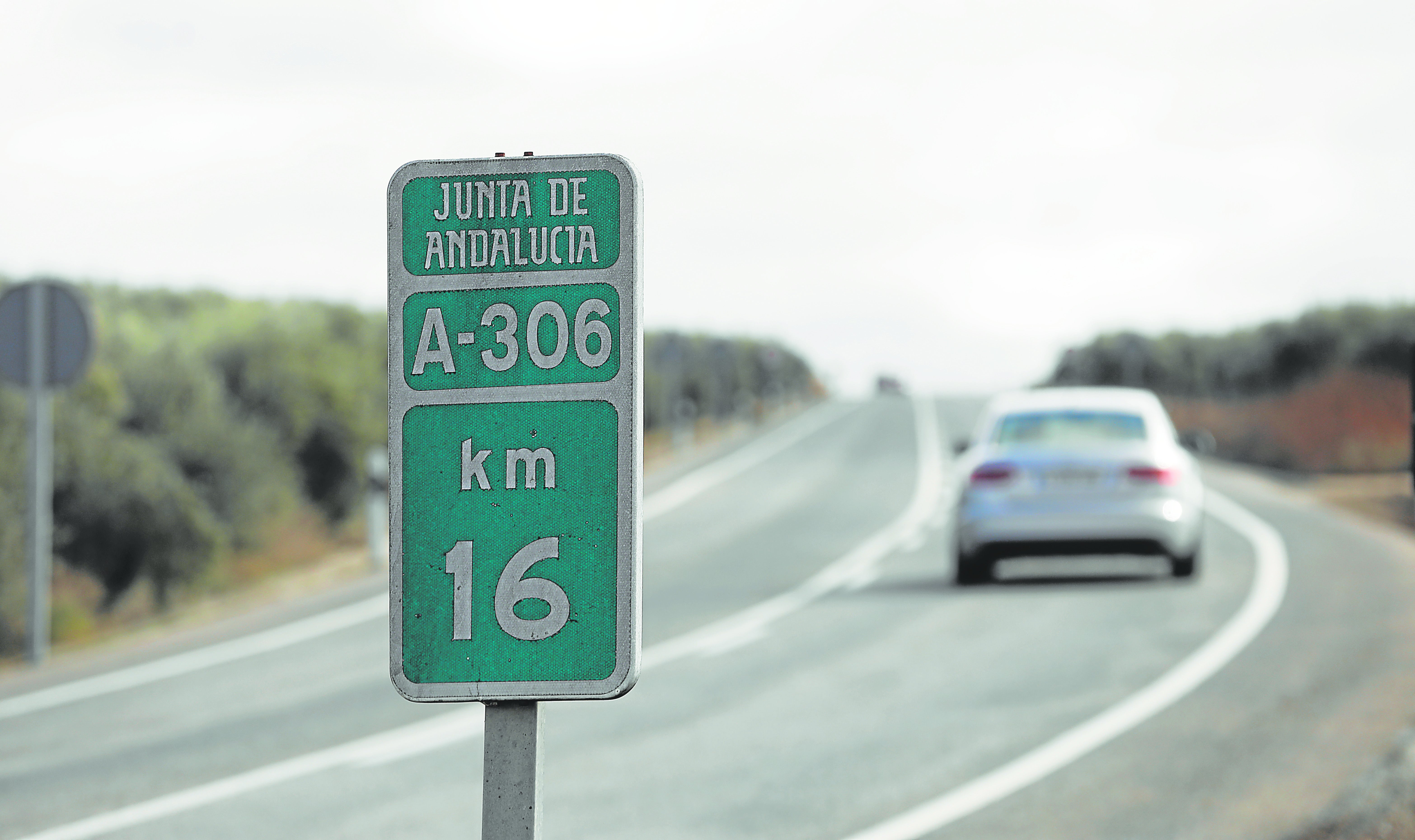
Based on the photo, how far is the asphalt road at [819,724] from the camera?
7664 millimetres

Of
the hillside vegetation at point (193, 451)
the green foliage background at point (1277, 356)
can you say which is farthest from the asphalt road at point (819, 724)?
the green foliage background at point (1277, 356)

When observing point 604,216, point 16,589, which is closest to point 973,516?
point 604,216

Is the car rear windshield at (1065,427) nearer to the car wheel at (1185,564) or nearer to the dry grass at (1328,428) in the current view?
the car wheel at (1185,564)

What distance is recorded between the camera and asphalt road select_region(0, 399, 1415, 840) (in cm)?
766

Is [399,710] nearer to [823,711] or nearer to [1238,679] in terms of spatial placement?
[823,711]

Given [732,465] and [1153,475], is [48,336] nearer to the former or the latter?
[1153,475]

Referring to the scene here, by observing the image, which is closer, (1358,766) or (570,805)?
(570,805)

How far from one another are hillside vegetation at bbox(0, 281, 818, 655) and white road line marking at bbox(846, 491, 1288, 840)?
51.2ft

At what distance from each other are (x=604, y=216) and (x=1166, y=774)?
659 centimetres

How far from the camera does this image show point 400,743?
9570mm

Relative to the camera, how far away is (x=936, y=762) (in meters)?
8.75

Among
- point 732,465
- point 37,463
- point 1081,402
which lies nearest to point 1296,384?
point 732,465

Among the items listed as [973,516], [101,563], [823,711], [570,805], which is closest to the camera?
[570,805]

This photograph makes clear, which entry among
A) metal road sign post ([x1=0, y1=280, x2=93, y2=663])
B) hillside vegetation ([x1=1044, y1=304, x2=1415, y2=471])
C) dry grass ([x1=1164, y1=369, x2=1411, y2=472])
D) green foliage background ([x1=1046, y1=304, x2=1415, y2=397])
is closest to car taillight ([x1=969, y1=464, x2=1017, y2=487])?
metal road sign post ([x1=0, y1=280, x2=93, y2=663])
